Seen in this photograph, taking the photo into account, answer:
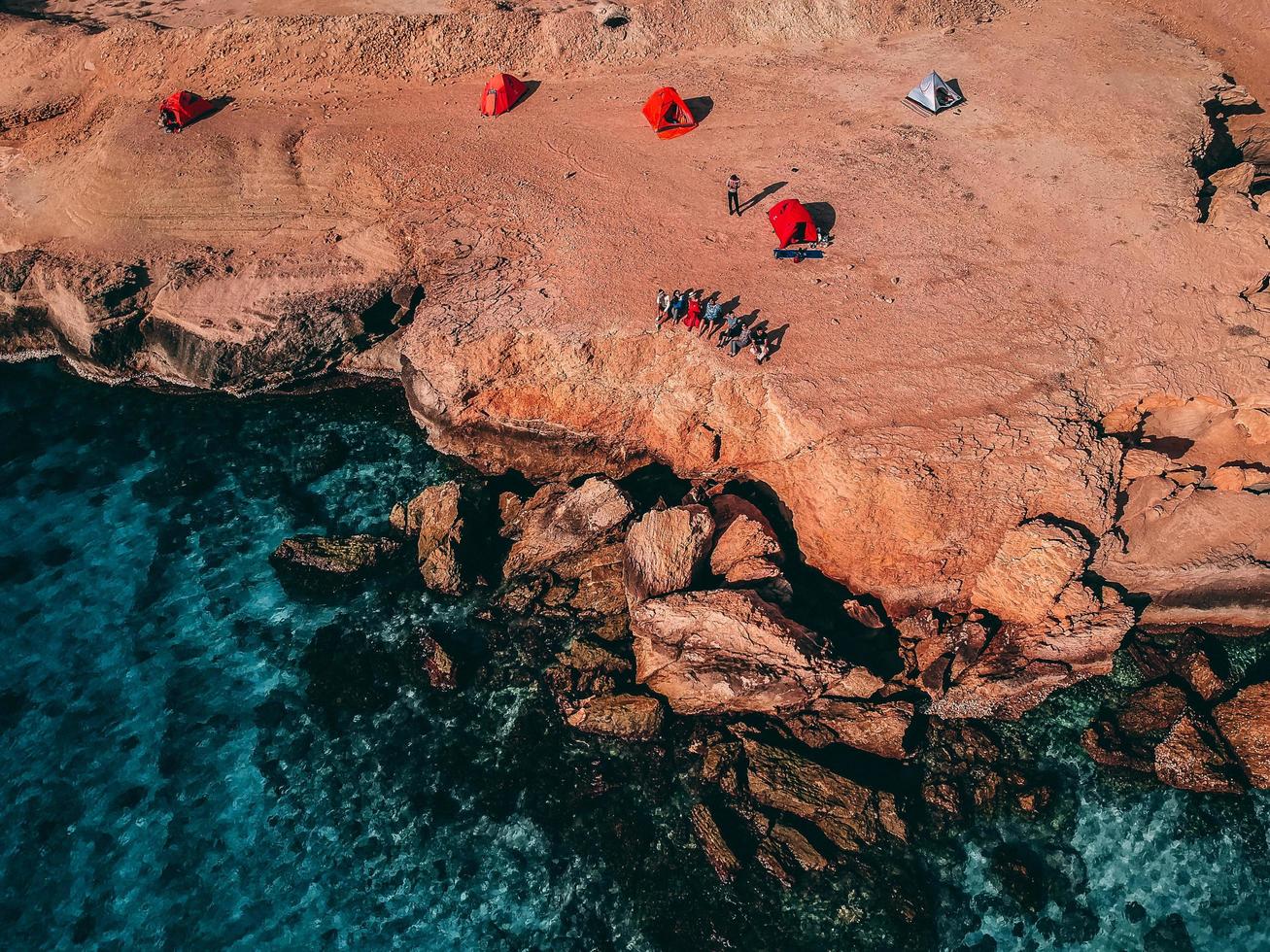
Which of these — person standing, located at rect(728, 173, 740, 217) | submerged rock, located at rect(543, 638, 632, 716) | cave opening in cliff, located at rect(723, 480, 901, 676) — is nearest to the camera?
submerged rock, located at rect(543, 638, 632, 716)

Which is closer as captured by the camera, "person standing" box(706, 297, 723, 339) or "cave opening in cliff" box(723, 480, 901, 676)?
"cave opening in cliff" box(723, 480, 901, 676)

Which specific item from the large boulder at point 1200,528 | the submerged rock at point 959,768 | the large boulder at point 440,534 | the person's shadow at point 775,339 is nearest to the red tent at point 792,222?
the person's shadow at point 775,339

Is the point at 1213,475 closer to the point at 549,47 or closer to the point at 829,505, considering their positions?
the point at 829,505

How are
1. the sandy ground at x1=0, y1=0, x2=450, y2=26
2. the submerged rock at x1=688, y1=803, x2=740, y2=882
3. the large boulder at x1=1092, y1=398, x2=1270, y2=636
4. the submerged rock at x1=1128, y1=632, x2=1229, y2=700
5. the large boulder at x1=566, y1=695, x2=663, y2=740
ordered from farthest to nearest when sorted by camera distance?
the sandy ground at x1=0, y1=0, x2=450, y2=26
the large boulder at x1=1092, y1=398, x2=1270, y2=636
the submerged rock at x1=1128, y1=632, x2=1229, y2=700
the large boulder at x1=566, y1=695, x2=663, y2=740
the submerged rock at x1=688, y1=803, x2=740, y2=882

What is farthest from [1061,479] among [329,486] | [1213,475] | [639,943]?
[329,486]

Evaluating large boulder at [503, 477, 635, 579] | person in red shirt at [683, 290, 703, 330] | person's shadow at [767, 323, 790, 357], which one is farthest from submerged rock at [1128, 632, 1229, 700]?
person in red shirt at [683, 290, 703, 330]

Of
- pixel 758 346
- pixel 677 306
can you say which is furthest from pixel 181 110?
pixel 758 346

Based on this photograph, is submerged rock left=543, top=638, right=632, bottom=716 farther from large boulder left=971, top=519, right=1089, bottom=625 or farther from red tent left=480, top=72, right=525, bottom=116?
red tent left=480, top=72, right=525, bottom=116
